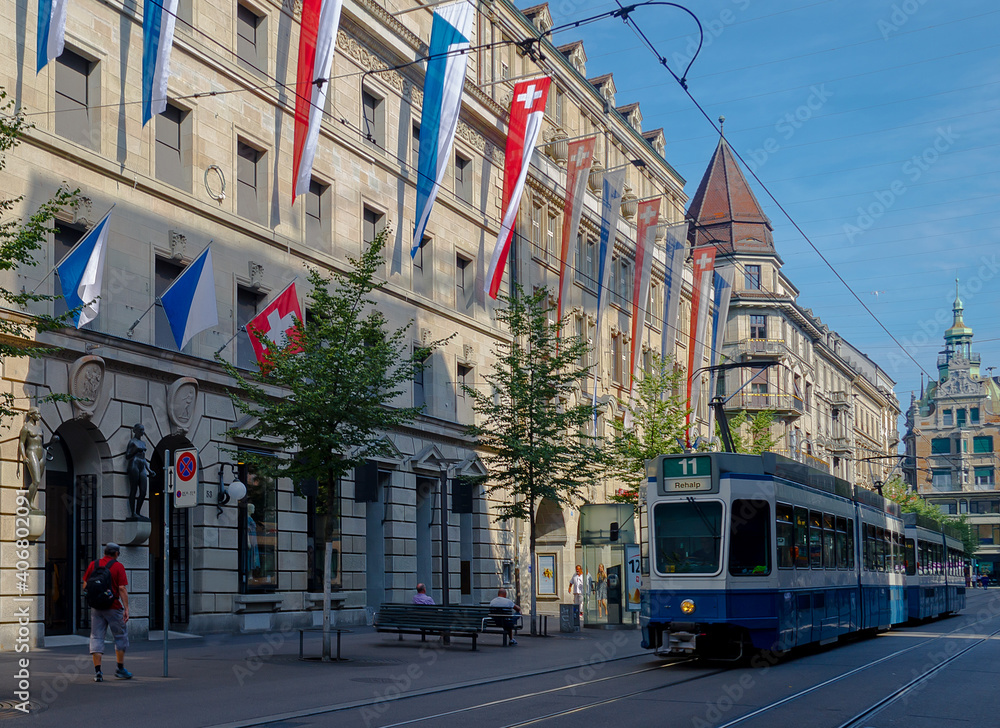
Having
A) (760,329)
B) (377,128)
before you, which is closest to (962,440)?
(760,329)

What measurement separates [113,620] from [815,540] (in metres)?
12.2

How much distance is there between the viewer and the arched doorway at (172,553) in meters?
25.0

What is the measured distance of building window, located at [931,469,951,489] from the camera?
133 m

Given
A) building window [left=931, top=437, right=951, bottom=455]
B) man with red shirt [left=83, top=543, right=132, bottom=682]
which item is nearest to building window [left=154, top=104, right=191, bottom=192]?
man with red shirt [left=83, top=543, right=132, bottom=682]

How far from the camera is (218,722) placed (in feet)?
39.8

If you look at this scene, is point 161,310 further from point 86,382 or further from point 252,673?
point 252,673

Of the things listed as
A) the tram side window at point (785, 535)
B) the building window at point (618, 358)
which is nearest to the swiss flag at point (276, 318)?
the tram side window at point (785, 535)

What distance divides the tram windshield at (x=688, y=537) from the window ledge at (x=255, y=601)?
1086cm

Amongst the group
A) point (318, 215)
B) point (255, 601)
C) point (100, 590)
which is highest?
point (318, 215)

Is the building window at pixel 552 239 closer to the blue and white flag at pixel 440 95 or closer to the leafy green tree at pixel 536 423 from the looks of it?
the blue and white flag at pixel 440 95

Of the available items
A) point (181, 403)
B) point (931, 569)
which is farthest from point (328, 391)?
point (931, 569)

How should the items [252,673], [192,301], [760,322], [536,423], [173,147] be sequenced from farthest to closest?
[760,322]
[536,423]
[173,147]
[192,301]
[252,673]

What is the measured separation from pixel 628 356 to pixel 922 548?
74.1 ft

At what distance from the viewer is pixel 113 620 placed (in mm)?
15438
